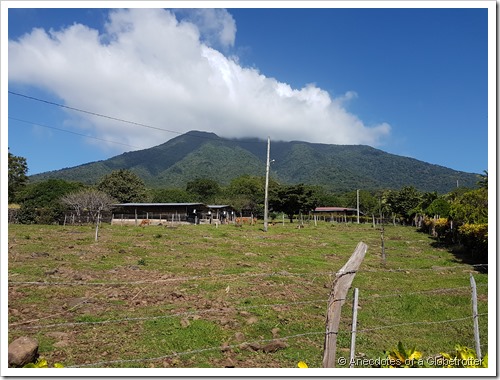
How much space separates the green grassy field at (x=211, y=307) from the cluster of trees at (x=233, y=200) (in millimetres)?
8858

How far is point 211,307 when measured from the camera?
852 centimetres

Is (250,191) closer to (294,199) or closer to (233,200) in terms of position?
(233,200)

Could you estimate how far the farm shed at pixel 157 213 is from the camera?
4372 cm

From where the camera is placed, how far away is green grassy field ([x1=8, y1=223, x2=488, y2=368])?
244 inches

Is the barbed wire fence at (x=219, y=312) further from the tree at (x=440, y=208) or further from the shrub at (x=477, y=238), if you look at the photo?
the tree at (x=440, y=208)

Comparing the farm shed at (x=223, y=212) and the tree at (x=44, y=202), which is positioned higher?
the tree at (x=44, y=202)

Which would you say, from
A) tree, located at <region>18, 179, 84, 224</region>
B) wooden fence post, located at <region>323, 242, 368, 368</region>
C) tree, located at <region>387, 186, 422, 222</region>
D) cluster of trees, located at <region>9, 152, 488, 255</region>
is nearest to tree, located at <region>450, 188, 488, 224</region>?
cluster of trees, located at <region>9, 152, 488, 255</region>

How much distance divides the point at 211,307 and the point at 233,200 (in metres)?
60.5

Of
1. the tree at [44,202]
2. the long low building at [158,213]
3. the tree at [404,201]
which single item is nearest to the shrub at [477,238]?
the long low building at [158,213]

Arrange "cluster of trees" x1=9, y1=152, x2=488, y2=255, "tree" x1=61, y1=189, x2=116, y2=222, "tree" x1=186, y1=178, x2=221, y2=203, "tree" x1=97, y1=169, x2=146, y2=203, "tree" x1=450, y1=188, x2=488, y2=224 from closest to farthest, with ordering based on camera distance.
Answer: "tree" x1=450, y1=188, x2=488, y2=224
"cluster of trees" x1=9, y1=152, x2=488, y2=255
"tree" x1=61, y1=189, x2=116, y2=222
"tree" x1=97, y1=169, x2=146, y2=203
"tree" x1=186, y1=178, x2=221, y2=203

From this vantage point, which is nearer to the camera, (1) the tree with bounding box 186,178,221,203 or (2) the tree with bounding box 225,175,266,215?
(2) the tree with bounding box 225,175,266,215

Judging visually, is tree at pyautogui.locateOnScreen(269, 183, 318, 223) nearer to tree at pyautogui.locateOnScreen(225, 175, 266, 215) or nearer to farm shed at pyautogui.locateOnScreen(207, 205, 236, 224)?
farm shed at pyautogui.locateOnScreen(207, 205, 236, 224)

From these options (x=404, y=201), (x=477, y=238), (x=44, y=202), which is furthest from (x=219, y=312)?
(x=404, y=201)

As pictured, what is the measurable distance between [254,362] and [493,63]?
5.28m
